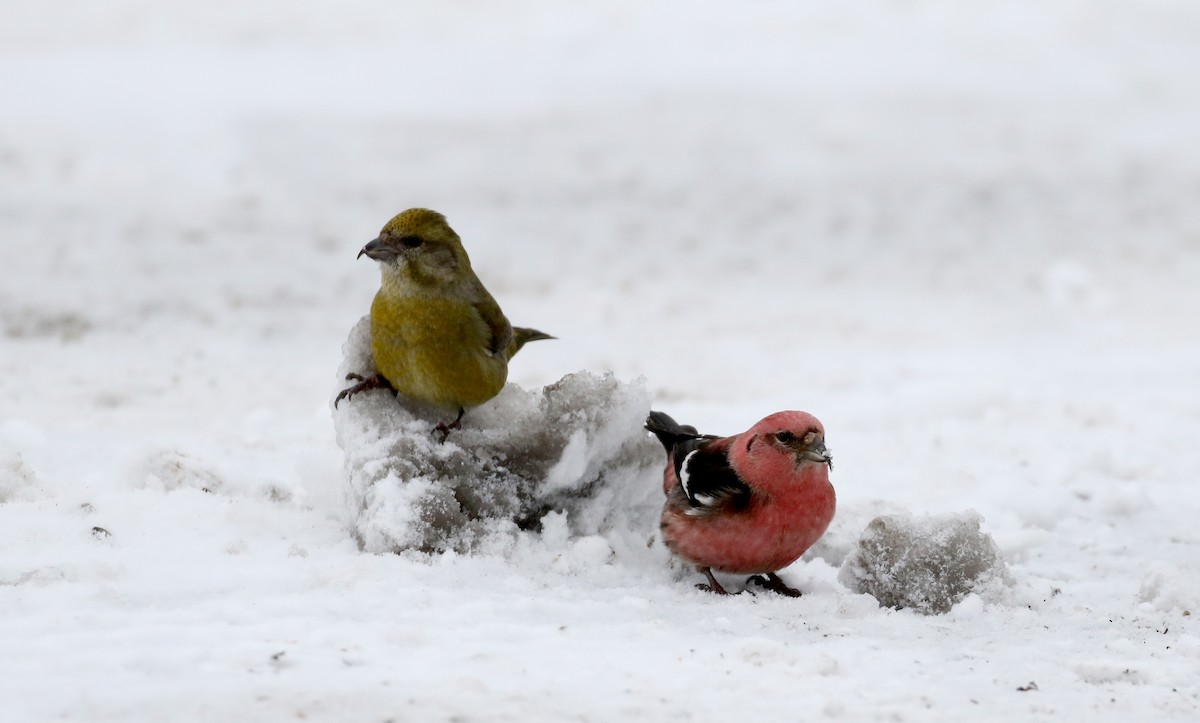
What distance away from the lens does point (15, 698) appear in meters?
2.77

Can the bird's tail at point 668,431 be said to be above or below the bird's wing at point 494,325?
below

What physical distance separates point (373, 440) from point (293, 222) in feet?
21.5

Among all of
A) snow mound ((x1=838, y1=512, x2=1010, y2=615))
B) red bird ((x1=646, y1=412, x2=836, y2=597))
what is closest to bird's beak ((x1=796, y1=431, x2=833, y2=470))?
red bird ((x1=646, y1=412, x2=836, y2=597))

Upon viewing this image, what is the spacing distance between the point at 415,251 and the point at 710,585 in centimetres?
159

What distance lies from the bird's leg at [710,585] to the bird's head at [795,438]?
18.1 inches

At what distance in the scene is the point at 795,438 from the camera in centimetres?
419

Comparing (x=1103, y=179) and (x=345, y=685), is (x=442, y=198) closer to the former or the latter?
(x=1103, y=179)

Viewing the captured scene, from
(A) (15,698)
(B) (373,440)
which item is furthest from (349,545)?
(A) (15,698)

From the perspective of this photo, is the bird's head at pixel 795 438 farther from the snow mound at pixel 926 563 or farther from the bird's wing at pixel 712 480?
the snow mound at pixel 926 563

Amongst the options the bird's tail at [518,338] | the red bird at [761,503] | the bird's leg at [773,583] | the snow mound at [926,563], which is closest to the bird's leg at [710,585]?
the red bird at [761,503]

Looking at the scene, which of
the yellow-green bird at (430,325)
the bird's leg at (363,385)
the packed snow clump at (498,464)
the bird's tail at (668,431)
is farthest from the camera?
the bird's tail at (668,431)

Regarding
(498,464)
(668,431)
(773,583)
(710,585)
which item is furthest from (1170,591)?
(498,464)

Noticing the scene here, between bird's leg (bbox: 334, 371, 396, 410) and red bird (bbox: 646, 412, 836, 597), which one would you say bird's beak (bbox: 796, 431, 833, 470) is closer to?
red bird (bbox: 646, 412, 836, 597)

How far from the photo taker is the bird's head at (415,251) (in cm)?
454
